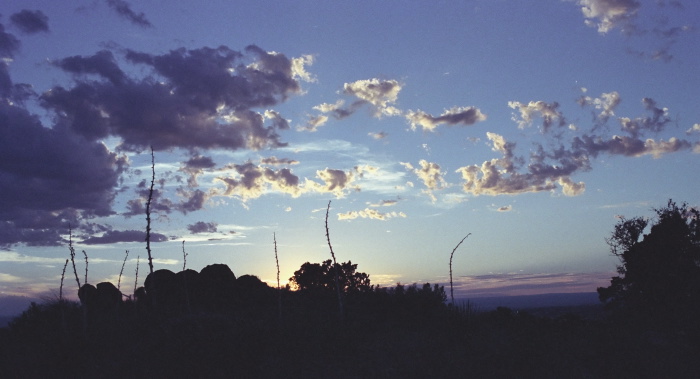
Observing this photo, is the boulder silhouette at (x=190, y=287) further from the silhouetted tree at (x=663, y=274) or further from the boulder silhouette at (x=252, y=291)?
the silhouetted tree at (x=663, y=274)

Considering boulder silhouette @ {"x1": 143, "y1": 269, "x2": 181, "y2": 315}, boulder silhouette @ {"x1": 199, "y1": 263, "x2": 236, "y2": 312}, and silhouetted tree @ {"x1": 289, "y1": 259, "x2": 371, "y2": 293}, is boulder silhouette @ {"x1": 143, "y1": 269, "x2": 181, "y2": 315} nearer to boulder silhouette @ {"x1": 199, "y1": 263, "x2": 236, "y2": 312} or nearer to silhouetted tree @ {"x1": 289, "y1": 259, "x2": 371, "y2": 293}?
boulder silhouette @ {"x1": 199, "y1": 263, "x2": 236, "y2": 312}

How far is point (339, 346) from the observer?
1008 inches

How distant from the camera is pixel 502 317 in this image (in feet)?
111

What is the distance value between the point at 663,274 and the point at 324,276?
28316 mm

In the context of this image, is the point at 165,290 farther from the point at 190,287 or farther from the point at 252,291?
the point at 252,291

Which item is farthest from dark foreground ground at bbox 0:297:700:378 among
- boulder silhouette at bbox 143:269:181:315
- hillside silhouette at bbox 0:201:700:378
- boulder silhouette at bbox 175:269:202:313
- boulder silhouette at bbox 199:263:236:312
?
boulder silhouette at bbox 175:269:202:313

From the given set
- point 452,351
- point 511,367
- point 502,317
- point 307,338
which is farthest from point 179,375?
point 502,317

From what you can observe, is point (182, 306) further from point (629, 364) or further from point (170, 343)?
point (629, 364)

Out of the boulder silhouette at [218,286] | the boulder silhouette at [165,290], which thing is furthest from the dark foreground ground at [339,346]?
the boulder silhouette at [218,286]

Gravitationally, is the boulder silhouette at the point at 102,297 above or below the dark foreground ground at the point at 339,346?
above

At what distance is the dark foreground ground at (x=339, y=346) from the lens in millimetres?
23219

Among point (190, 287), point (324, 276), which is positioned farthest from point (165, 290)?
point (324, 276)

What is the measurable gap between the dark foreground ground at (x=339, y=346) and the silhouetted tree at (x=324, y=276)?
14.7m

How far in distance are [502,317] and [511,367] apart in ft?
28.2
